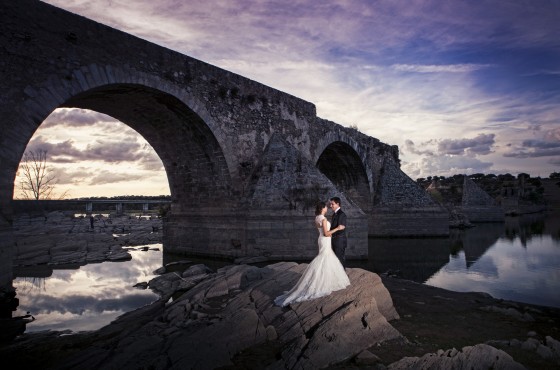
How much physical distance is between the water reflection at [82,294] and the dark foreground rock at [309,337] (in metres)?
0.93

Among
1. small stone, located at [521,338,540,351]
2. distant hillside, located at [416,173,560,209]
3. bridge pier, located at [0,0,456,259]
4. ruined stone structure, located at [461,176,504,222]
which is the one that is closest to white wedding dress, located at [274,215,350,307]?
small stone, located at [521,338,540,351]

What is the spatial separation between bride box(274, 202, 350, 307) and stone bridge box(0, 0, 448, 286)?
6772 mm

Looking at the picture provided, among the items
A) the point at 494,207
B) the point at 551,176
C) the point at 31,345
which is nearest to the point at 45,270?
the point at 31,345

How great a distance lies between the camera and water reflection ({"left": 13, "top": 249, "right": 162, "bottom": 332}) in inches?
307

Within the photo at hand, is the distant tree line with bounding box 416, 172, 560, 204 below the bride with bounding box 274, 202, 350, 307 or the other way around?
the other way around

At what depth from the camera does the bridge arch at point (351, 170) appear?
2591 cm

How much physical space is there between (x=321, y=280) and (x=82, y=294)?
682cm

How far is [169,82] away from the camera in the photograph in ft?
43.1

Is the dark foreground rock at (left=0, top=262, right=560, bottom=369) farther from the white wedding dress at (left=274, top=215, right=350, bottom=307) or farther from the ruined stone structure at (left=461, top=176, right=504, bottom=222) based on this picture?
the ruined stone structure at (left=461, top=176, right=504, bottom=222)

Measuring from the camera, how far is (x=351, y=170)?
27.8m

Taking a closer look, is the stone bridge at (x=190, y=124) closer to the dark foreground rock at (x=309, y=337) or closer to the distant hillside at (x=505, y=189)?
the dark foreground rock at (x=309, y=337)

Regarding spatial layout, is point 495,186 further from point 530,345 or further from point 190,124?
point 530,345

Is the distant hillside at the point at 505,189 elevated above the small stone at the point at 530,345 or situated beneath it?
elevated above

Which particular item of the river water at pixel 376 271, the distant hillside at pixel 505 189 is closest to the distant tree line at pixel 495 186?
the distant hillside at pixel 505 189
